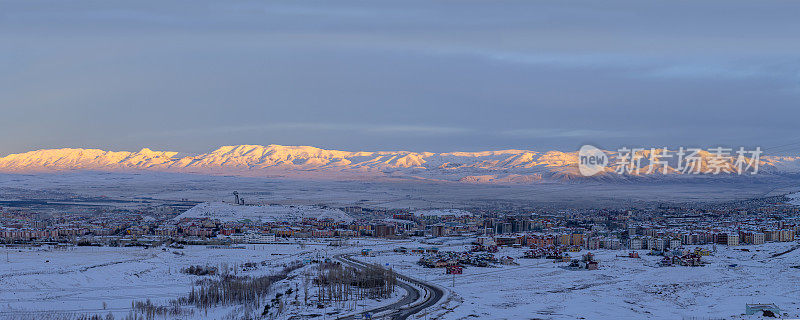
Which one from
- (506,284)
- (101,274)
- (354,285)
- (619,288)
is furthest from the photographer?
(101,274)

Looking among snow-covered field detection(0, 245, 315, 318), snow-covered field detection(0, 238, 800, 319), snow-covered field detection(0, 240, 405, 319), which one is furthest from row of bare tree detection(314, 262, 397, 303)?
snow-covered field detection(0, 245, 315, 318)

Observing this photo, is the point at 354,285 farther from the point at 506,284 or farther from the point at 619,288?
the point at 619,288

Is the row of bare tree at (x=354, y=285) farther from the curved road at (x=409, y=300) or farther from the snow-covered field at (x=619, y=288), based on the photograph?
the snow-covered field at (x=619, y=288)

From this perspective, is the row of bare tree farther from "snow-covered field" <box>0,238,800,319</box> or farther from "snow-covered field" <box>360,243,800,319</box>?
"snow-covered field" <box>360,243,800,319</box>

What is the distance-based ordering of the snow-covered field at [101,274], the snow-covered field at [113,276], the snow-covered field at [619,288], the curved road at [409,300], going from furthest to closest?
the snow-covered field at [101,274], the snow-covered field at [113,276], the snow-covered field at [619,288], the curved road at [409,300]

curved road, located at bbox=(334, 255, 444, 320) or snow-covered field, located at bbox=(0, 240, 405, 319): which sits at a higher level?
curved road, located at bbox=(334, 255, 444, 320)

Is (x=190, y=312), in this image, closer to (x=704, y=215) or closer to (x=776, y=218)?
(x=776, y=218)

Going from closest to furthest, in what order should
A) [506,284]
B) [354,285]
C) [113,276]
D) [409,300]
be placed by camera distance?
1. [409,300]
2. [354,285]
3. [506,284]
4. [113,276]

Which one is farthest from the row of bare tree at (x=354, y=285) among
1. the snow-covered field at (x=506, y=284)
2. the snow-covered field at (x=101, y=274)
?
the snow-covered field at (x=101, y=274)

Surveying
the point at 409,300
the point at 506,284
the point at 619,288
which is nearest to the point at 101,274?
the point at 409,300

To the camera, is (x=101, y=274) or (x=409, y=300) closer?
(x=409, y=300)
